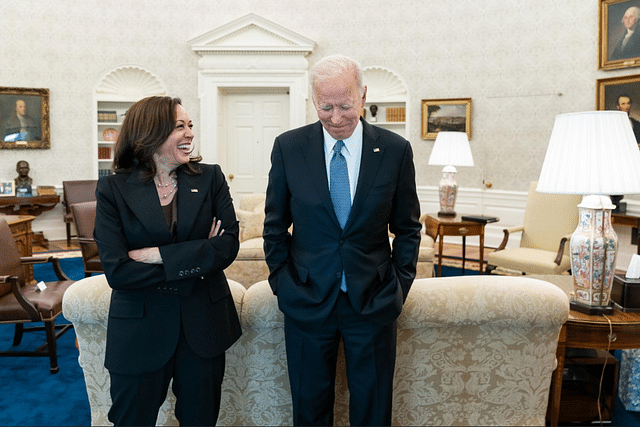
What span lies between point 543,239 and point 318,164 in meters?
4.03

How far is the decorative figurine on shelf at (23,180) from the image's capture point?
305 inches

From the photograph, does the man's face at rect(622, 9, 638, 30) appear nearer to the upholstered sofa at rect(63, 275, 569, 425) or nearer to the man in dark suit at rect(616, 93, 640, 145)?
the man in dark suit at rect(616, 93, 640, 145)

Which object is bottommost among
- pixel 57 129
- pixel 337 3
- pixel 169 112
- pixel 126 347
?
pixel 126 347

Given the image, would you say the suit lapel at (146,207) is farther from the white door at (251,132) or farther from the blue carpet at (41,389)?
the white door at (251,132)

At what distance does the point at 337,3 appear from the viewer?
8.12 metres

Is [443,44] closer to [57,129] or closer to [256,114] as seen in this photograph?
[256,114]

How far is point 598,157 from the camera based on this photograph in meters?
2.29

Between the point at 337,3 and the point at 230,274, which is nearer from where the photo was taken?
the point at 230,274

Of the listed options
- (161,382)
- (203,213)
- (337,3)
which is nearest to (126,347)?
(161,382)

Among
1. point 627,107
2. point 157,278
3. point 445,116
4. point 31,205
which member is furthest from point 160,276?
point 31,205

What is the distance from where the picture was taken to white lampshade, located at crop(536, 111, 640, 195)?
7.42 feet

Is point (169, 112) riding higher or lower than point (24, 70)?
lower

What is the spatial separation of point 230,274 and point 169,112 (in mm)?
2973

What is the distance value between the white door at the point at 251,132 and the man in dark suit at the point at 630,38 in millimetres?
4682
